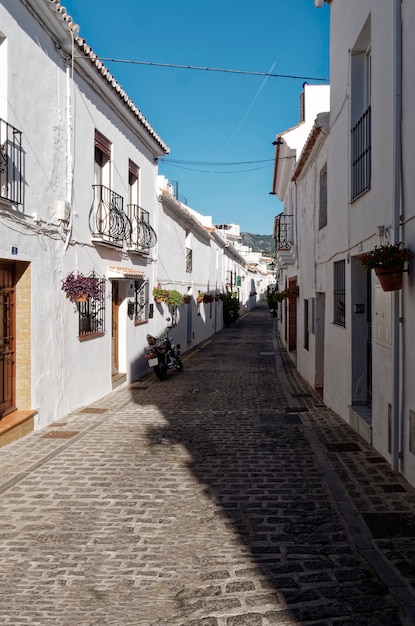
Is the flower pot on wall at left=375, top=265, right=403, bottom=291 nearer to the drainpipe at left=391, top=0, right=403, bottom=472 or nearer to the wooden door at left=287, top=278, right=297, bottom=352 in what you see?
the drainpipe at left=391, top=0, right=403, bottom=472

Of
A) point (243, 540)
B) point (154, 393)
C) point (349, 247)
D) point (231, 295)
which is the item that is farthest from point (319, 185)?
point (231, 295)

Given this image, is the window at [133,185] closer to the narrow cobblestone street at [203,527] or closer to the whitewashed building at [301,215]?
the whitewashed building at [301,215]

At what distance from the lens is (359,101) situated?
7.89 metres

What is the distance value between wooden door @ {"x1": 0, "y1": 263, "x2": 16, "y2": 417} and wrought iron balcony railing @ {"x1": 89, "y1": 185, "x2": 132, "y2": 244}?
2.87 meters

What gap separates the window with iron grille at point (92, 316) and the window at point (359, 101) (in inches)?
188

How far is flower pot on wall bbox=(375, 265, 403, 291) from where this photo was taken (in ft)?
17.7

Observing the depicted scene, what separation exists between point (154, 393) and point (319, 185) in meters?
5.67

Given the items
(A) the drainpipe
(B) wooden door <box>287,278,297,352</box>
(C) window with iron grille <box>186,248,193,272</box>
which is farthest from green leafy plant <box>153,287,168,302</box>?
(A) the drainpipe

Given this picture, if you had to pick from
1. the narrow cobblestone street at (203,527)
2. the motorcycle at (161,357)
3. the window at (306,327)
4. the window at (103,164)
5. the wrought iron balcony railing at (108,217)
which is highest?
the window at (103,164)

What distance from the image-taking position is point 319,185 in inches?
444

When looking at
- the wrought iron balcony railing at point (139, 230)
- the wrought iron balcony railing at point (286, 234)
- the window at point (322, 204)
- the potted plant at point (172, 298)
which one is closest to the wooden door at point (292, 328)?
the wrought iron balcony railing at point (286, 234)

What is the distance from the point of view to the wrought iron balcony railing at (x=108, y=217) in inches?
406

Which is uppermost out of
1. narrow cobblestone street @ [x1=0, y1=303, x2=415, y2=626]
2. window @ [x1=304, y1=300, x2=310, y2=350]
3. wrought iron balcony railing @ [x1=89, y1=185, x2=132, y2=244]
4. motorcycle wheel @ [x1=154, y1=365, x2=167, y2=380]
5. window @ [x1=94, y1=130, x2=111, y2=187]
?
window @ [x1=94, y1=130, x2=111, y2=187]

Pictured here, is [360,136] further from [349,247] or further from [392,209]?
[392,209]
